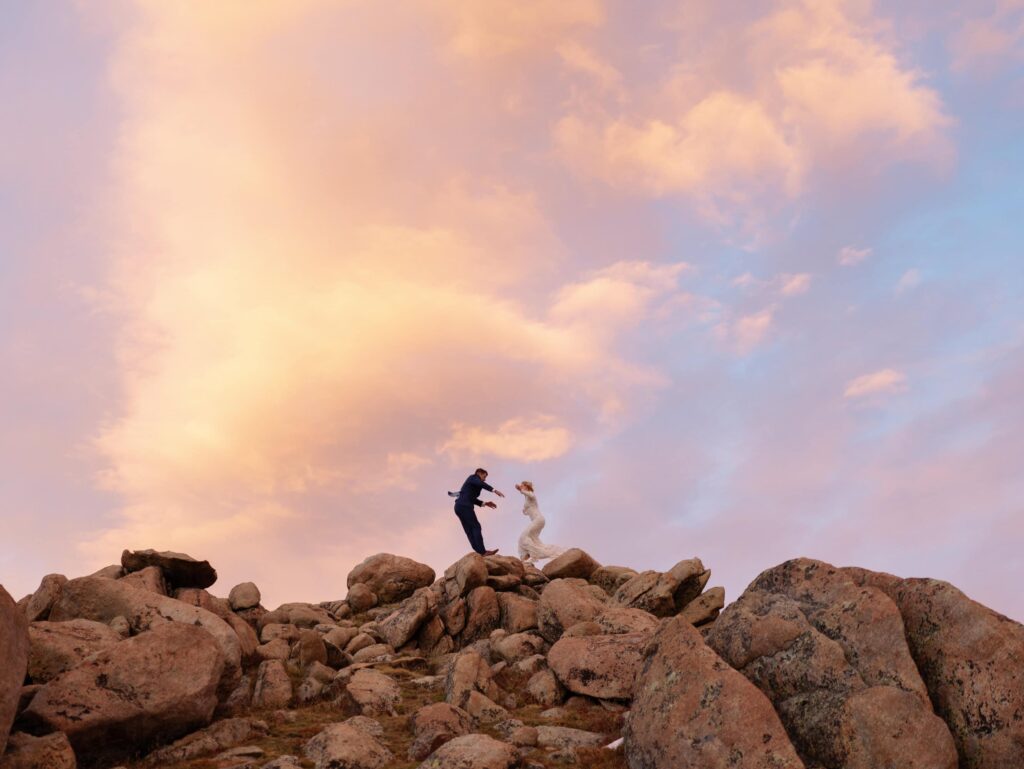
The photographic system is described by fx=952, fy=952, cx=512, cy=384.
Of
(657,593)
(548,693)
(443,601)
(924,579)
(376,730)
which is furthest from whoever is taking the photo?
(443,601)

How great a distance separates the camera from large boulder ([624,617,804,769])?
20984mm

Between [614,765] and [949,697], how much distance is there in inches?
329

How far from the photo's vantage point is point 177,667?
26906 mm

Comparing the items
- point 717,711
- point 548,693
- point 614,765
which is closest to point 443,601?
point 548,693

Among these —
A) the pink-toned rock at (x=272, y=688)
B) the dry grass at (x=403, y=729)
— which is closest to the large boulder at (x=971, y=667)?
the dry grass at (x=403, y=729)

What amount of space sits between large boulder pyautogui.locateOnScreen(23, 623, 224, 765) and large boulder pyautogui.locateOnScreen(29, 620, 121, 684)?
1912 millimetres

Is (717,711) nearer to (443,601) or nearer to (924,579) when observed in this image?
(924,579)

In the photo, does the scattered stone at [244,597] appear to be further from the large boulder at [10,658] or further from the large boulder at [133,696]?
the large boulder at [10,658]

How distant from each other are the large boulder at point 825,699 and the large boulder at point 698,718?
1542 mm

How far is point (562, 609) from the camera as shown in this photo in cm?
3672

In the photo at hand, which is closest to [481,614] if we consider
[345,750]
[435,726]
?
[435,726]

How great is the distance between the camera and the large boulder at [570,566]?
4591 centimetres

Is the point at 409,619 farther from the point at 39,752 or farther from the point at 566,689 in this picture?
the point at 39,752

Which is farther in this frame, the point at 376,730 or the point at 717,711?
the point at 376,730
